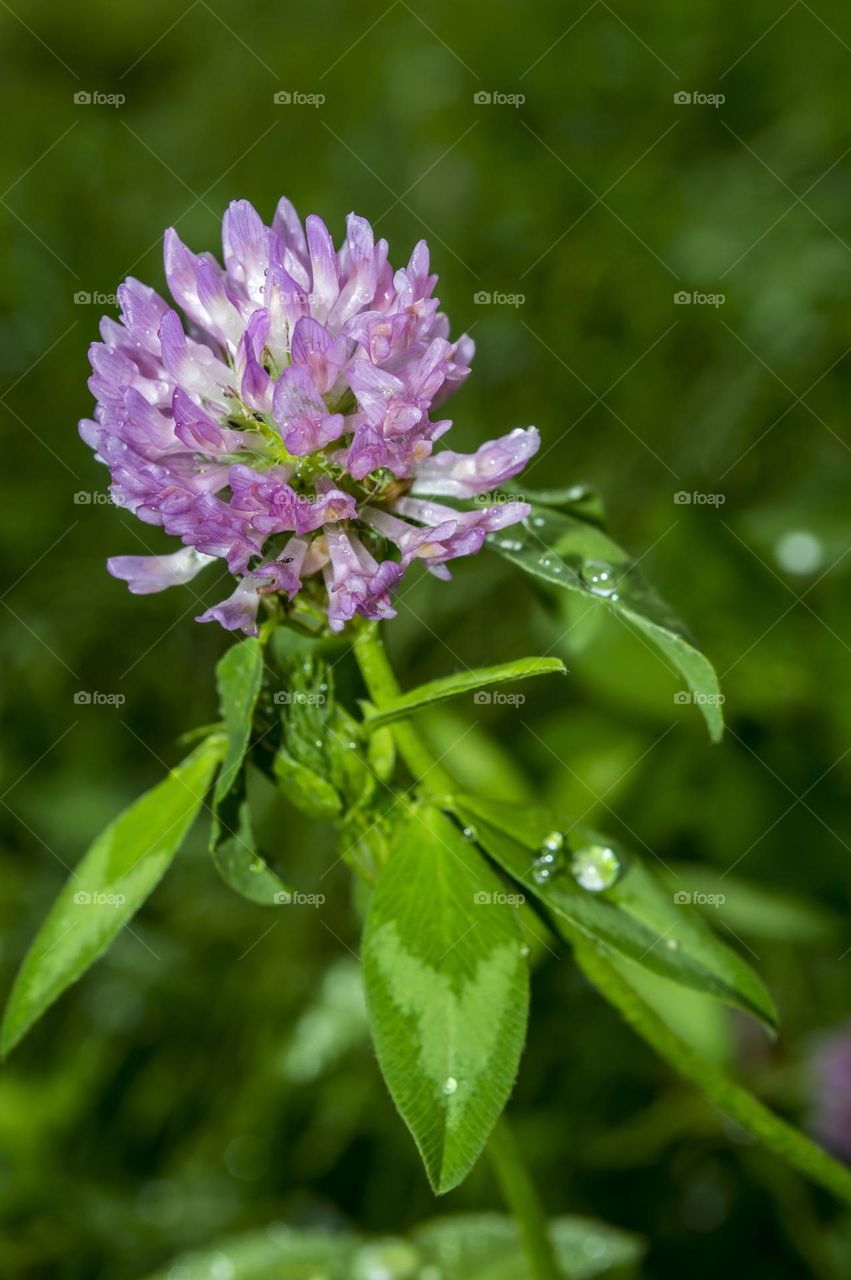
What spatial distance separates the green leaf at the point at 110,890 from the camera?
1.65m

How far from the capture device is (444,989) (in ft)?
4.89

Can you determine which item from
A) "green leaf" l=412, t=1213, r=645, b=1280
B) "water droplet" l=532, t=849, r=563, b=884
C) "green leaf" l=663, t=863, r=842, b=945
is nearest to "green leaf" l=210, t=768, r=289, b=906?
"water droplet" l=532, t=849, r=563, b=884

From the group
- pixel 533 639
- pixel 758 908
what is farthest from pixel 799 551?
pixel 758 908

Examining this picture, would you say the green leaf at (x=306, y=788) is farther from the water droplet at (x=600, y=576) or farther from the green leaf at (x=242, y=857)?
the water droplet at (x=600, y=576)

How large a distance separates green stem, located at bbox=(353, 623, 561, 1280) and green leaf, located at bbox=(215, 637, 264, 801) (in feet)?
0.41

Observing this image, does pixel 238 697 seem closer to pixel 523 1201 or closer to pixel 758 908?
pixel 523 1201

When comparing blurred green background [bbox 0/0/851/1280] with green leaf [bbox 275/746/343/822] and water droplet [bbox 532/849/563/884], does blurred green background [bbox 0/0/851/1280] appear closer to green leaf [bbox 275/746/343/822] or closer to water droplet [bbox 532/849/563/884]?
water droplet [bbox 532/849/563/884]

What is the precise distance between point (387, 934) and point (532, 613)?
186 centimetres

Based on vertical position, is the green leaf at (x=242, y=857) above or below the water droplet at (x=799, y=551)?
above

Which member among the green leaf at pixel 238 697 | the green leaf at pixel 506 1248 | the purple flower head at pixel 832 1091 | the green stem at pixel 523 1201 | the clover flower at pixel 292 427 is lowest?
the purple flower head at pixel 832 1091

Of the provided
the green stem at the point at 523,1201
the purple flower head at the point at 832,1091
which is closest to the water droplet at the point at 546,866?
the green stem at the point at 523,1201

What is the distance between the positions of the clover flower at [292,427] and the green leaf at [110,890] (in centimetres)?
31

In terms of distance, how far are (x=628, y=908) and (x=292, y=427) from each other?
71 cm

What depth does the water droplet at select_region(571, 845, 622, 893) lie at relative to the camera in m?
1.62
